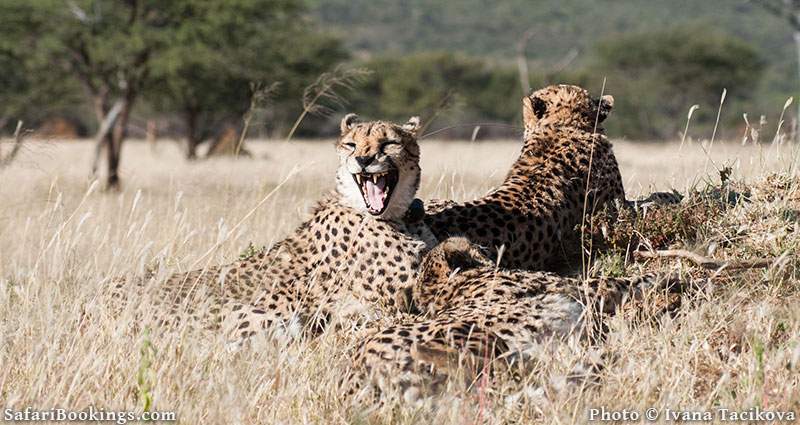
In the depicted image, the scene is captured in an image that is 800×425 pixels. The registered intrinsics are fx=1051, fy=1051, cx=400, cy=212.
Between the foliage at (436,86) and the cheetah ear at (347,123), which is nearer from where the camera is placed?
the cheetah ear at (347,123)

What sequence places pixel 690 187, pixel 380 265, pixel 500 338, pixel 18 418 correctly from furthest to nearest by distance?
pixel 690 187 < pixel 380 265 < pixel 500 338 < pixel 18 418

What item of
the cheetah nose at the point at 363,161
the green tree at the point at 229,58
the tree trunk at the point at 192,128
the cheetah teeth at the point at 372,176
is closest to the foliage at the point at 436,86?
the green tree at the point at 229,58

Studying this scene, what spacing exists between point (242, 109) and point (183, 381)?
2450 cm

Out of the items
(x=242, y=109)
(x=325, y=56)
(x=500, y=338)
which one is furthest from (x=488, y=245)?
(x=325, y=56)

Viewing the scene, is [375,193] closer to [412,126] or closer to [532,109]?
[412,126]

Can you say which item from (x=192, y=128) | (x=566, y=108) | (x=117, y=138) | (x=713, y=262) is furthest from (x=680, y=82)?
(x=713, y=262)

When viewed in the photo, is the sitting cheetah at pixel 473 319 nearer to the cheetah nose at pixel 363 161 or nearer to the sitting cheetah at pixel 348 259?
the sitting cheetah at pixel 348 259

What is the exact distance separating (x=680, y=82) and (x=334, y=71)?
127 feet

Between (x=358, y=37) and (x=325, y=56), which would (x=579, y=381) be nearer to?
(x=325, y=56)

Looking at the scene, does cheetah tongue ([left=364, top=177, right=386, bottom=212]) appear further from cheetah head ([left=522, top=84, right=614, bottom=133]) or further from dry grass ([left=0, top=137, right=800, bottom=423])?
cheetah head ([left=522, top=84, right=614, bottom=133])

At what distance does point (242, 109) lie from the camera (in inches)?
1070

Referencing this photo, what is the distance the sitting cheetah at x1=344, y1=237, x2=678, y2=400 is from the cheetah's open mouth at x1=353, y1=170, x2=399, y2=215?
28 cm

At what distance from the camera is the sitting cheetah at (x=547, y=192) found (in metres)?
4.70

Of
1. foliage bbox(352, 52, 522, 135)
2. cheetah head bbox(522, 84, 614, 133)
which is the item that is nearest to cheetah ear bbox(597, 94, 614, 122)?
cheetah head bbox(522, 84, 614, 133)
